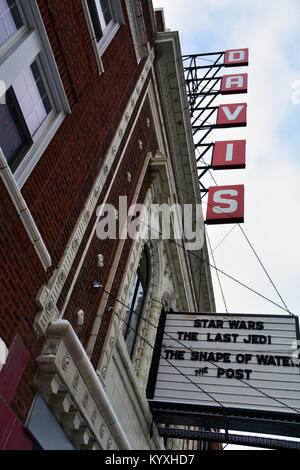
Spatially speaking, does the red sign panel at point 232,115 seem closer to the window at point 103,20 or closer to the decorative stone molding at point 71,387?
the window at point 103,20

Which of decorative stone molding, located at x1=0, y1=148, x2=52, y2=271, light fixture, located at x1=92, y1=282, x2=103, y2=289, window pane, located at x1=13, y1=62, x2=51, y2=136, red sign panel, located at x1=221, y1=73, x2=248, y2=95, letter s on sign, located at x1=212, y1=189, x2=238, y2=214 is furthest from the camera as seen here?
red sign panel, located at x1=221, y1=73, x2=248, y2=95

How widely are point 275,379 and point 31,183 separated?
22.3 ft

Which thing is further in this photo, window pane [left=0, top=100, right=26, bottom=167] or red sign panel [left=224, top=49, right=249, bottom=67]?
red sign panel [left=224, top=49, right=249, bottom=67]

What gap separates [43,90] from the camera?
728 centimetres

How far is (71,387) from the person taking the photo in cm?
602

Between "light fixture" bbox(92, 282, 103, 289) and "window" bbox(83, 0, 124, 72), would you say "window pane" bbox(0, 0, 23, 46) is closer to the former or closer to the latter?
"window" bbox(83, 0, 124, 72)

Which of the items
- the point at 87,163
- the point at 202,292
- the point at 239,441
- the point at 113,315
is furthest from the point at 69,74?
the point at 202,292

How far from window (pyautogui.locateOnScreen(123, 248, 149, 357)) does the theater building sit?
7 cm

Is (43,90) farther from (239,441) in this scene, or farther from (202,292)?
(202,292)

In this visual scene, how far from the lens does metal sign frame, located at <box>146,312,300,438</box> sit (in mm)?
9219

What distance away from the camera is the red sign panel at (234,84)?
75.0 ft

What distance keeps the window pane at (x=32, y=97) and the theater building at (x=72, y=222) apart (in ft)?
0.09
